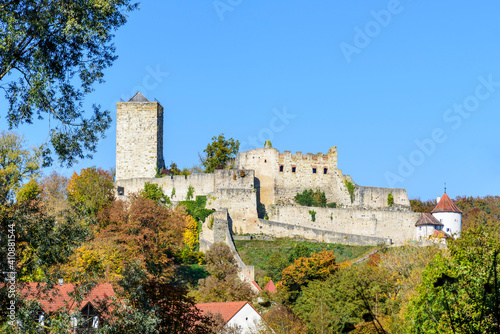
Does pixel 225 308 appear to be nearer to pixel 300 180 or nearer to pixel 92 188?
pixel 92 188

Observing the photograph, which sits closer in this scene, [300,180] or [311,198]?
[311,198]

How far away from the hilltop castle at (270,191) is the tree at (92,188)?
164 cm

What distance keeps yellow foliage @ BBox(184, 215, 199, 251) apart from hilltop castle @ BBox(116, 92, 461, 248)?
0.62 metres

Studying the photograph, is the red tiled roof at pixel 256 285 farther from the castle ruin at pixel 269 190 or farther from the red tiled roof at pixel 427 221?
the red tiled roof at pixel 427 221

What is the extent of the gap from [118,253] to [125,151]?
56.4 feet

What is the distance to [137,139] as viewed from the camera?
173 ft

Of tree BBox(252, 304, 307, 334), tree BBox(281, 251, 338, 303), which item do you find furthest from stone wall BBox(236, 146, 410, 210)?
tree BBox(252, 304, 307, 334)

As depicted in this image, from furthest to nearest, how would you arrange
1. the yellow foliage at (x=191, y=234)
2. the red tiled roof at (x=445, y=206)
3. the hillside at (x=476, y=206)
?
the hillside at (x=476, y=206) → the red tiled roof at (x=445, y=206) → the yellow foliage at (x=191, y=234)

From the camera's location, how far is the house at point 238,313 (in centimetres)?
3403

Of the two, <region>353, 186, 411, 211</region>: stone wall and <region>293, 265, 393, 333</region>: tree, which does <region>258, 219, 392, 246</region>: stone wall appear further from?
<region>293, 265, 393, 333</region>: tree

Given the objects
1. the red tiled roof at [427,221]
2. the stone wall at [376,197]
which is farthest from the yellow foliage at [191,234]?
the red tiled roof at [427,221]

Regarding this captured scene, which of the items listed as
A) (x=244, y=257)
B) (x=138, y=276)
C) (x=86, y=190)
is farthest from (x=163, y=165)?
(x=138, y=276)

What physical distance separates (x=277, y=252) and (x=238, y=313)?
30.7 ft

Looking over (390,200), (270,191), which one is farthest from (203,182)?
(390,200)
